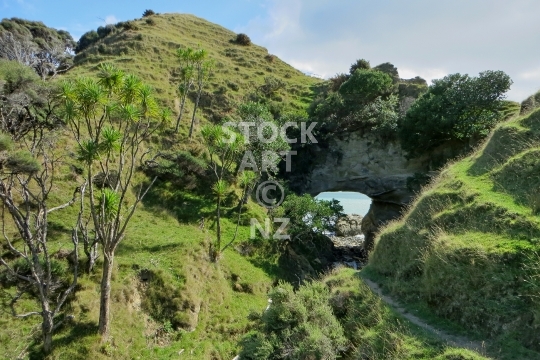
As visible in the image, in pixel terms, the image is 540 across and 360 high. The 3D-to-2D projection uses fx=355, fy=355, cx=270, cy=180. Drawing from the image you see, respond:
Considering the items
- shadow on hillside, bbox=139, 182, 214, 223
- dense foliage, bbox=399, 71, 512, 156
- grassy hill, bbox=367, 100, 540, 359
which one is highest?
dense foliage, bbox=399, 71, 512, 156

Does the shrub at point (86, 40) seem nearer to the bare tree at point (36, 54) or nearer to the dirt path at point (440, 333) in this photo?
the bare tree at point (36, 54)

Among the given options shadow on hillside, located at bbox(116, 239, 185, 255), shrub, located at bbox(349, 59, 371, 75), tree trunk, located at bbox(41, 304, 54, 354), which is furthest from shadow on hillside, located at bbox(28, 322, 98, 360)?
shrub, located at bbox(349, 59, 371, 75)

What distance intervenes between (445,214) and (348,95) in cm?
2727

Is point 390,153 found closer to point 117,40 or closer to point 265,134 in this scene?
point 265,134

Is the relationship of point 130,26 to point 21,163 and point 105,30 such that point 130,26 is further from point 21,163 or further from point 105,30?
point 21,163

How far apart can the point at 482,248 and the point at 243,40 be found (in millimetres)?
59092

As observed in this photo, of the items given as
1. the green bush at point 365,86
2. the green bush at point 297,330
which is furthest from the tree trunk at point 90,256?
the green bush at point 365,86

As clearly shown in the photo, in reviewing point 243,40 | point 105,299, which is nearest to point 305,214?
point 105,299

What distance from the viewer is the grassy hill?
27.1ft

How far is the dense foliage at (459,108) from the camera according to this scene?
24797mm

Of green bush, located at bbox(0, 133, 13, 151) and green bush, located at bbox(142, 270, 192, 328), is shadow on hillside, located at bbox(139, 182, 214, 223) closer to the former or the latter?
green bush, located at bbox(142, 270, 192, 328)

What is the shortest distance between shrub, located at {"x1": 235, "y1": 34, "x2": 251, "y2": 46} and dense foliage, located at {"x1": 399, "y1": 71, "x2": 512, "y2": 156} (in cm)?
4063

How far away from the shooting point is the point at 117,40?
47812 mm

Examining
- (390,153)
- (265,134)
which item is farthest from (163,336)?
(390,153)
